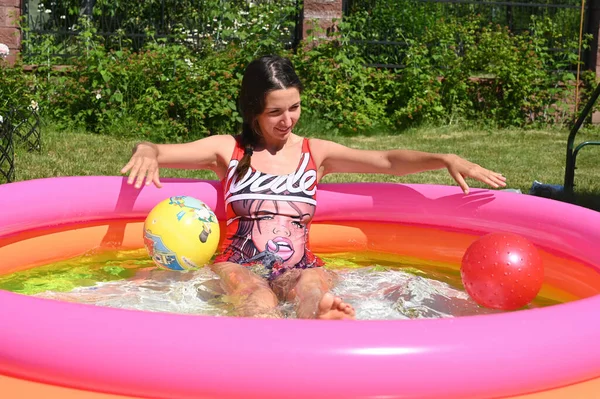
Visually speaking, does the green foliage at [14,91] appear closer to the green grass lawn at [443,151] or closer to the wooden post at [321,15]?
the green grass lawn at [443,151]

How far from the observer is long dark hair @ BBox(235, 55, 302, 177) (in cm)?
338

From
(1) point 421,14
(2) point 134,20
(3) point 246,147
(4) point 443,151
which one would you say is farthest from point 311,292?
(1) point 421,14

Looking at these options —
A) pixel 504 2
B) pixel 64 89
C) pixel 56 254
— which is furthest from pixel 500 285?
pixel 504 2

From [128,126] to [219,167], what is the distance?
14.2ft

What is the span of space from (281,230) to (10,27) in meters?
5.95

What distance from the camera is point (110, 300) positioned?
328 centimetres

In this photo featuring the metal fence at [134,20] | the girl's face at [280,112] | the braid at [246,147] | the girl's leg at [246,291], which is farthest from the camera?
the metal fence at [134,20]

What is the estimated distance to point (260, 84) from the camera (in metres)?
3.41

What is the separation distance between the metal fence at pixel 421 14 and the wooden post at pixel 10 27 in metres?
3.59

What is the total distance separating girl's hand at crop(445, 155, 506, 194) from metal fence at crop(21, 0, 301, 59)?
18.9ft

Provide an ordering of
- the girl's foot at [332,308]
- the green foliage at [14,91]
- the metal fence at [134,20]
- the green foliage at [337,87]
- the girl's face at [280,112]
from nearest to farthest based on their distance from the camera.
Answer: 1. the girl's foot at [332,308]
2. the girl's face at [280,112]
3. the green foliage at [14,91]
4. the green foliage at [337,87]
5. the metal fence at [134,20]

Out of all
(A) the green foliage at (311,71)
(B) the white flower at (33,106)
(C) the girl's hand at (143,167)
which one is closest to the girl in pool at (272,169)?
(C) the girl's hand at (143,167)

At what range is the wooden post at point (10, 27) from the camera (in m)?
8.33

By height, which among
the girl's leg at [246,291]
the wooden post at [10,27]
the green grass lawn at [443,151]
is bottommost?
the green grass lawn at [443,151]
